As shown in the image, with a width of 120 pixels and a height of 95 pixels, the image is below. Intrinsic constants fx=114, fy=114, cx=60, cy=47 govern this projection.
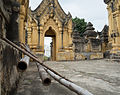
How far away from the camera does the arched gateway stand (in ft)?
29.0

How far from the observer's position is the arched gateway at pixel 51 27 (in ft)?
29.0

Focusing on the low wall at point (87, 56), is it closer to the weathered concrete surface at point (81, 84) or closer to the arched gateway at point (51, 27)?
the arched gateway at point (51, 27)

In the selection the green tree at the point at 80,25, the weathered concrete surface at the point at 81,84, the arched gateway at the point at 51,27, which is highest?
the green tree at the point at 80,25

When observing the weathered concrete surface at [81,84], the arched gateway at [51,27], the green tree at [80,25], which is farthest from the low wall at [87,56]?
the green tree at [80,25]

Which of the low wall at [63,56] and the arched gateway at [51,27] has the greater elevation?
the arched gateway at [51,27]

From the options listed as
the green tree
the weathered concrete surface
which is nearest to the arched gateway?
the weathered concrete surface

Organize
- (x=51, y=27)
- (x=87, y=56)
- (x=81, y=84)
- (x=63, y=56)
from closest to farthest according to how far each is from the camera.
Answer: (x=81, y=84) → (x=63, y=56) → (x=51, y=27) → (x=87, y=56)

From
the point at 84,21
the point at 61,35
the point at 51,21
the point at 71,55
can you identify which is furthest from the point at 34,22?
the point at 84,21

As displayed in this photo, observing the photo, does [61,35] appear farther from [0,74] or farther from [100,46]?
[0,74]

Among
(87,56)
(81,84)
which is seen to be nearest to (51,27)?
(87,56)

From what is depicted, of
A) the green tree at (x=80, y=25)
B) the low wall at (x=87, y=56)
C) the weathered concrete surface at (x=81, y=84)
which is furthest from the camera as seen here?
the green tree at (x=80, y=25)

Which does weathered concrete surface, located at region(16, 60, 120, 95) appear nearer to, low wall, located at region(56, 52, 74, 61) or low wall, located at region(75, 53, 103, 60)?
low wall, located at region(56, 52, 74, 61)

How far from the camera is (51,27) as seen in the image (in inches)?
375

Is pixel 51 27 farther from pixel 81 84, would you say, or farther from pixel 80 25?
pixel 80 25
